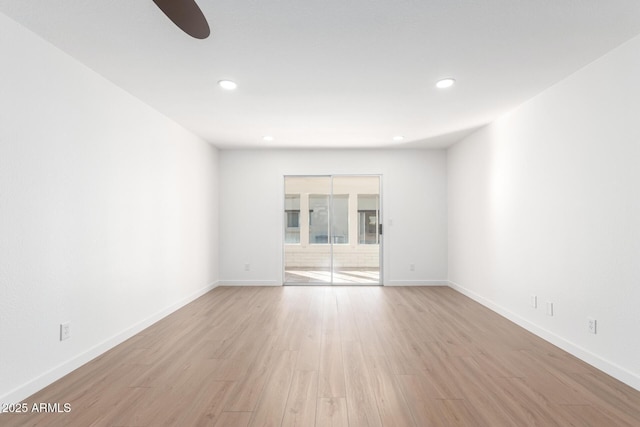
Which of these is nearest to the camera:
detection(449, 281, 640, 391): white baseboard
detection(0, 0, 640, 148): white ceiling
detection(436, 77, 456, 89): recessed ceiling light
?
detection(0, 0, 640, 148): white ceiling

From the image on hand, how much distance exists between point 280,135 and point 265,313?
251 cm

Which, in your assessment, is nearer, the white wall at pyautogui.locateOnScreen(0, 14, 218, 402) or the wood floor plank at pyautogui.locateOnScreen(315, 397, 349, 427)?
the wood floor plank at pyautogui.locateOnScreen(315, 397, 349, 427)

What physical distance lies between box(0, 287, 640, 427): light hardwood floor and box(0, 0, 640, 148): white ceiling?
2402 mm

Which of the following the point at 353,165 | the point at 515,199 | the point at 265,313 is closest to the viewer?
the point at 515,199

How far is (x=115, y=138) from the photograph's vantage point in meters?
3.12

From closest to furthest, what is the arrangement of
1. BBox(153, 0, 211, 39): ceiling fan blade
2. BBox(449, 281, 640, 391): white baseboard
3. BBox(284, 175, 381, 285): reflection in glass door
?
BBox(153, 0, 211, 39): ceiling fan blade
BBox(449, 281, 640, 391): white baseboard
BBox(284, 175, 381, 285): reflection in glass door

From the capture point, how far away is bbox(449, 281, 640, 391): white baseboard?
91.6 inches

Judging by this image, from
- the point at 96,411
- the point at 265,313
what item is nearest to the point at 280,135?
the point at 265,313

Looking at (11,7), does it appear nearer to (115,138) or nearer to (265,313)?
(115,138)

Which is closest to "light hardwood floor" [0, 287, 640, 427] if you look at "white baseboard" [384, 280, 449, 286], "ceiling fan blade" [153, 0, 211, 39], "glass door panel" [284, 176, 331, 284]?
"white baseboard" [384, 280, 449, 286]

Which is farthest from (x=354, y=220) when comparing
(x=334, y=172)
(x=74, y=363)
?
(x=74, y=363)

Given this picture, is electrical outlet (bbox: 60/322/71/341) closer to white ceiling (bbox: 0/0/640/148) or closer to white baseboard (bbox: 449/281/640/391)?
white ceiling (bbox: 0/0/640/148)

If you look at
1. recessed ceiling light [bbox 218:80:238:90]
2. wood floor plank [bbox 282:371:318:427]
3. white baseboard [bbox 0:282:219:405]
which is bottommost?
wood floor plank [bbox 282:371:318:427]

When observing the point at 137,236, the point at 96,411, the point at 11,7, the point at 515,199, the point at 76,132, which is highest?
the point at 11,7
